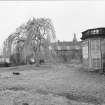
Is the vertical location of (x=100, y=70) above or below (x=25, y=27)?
below

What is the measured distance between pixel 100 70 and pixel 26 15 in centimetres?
1399

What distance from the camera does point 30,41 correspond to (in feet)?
49.8

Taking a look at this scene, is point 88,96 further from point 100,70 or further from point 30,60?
point 30,60

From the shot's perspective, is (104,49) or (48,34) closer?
(104,49)

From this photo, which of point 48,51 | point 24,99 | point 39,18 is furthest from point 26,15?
point 24,99

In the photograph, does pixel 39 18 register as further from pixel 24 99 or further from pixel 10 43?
pixel 24 99

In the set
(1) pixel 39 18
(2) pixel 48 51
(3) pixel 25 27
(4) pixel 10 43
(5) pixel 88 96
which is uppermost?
(1) pixel 39 18

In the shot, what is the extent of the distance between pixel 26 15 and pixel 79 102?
56.0ft

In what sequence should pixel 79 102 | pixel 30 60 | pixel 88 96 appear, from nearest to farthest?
pixel 79 102 < pixel 88 96 < pixel 30 60

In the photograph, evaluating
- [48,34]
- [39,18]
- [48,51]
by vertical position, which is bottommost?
[48,51]

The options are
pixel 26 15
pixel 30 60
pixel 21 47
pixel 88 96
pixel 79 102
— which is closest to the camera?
pixel 79 102

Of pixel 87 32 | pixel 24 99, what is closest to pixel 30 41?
pixel 87 32

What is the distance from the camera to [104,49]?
10883 millimetres

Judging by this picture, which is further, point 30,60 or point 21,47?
point 30,60
